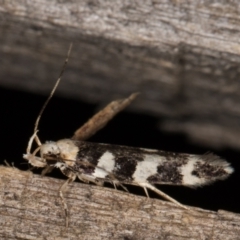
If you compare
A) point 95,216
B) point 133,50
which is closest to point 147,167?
point 133,50

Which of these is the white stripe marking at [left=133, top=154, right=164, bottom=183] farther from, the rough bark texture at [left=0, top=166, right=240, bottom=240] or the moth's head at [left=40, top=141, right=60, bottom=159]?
the rough bark texture at [left=0, top=166, right=240, bottom=240]

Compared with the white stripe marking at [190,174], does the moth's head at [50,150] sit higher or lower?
lower

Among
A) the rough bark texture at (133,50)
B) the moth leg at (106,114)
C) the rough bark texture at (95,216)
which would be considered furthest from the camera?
the moth leg at (106,114)

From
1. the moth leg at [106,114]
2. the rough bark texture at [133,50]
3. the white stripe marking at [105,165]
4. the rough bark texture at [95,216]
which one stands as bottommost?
the rough bark texture at [95,216]

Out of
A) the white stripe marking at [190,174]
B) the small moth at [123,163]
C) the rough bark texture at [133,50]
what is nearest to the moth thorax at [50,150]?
the small moth at [123,163]

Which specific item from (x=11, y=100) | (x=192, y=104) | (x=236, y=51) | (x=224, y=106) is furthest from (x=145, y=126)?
(x=236, y=51)

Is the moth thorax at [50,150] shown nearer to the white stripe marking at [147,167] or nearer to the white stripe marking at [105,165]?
the white stripe marking at [105,165]

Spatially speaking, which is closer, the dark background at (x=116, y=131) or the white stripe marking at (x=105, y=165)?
the white stripe marking at (x=105, y=165)
